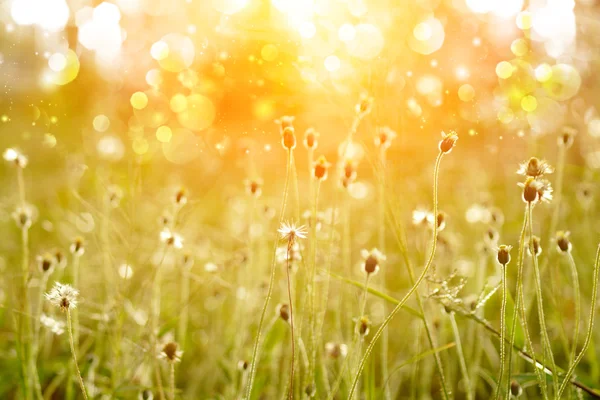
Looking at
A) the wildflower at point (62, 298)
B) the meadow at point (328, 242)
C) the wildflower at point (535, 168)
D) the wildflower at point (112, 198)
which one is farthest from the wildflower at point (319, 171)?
the wildflower at point (112, 198)

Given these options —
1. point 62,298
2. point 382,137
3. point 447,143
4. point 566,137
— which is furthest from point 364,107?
point 62,298

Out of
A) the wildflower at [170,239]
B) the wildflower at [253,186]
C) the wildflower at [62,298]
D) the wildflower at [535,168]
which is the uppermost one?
the wildflower at [253,186]

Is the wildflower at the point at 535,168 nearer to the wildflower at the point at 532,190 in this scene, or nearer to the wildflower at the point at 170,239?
the wildflower at the point at 532,190

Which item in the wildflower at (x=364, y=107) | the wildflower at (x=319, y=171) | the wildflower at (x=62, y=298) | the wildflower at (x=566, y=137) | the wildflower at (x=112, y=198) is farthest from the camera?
the wildflower at (x=112, y=198)

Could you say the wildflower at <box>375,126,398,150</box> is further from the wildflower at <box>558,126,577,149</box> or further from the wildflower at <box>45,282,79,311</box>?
the wildflower at <box>45,282,79,311</box>

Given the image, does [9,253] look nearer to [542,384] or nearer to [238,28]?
[238,28]

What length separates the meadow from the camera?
109cm

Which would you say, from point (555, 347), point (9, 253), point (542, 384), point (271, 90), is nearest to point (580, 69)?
point (555, 347)

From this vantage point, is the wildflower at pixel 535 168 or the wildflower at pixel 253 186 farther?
the wildflower at pixel 253 186

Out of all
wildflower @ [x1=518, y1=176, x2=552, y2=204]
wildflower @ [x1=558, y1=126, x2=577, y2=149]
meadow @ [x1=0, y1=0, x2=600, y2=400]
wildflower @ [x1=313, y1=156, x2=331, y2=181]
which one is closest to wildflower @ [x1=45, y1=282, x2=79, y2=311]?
meadow @ [x1=0, y1=0, x2=600, y2=400]

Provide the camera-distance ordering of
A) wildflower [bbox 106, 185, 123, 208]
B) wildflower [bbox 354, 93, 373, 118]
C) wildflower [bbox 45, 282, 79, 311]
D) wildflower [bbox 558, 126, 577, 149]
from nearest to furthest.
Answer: wildflower [bbox 45, 282, 79, 311] < wildflower [bbox 354, 93, 373, 118] < wildflower [bbox 558, 126, 577, 149] < wildflower [bbox 106, 185, 123, 208]

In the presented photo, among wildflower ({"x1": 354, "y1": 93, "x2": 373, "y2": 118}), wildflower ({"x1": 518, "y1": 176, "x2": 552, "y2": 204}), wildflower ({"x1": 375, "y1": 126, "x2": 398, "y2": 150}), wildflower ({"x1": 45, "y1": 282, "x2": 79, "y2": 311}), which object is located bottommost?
wildflower ({"x1": 45, "y1": 282, "x2": 79, "y2": 311})

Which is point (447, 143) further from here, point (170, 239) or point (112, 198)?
point (112, 198)

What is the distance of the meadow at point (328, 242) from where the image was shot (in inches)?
43.1
